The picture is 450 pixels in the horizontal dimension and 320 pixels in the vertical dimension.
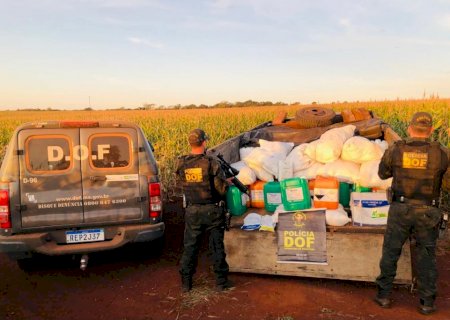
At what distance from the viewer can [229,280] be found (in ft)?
16.8

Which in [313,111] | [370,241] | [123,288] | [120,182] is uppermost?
[313,111]

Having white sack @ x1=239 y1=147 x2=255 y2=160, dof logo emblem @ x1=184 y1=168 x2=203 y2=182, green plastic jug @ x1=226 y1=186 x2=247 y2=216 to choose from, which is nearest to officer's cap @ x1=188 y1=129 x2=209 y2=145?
dof logo emblem @ x1=184 y1=168 x2=203 y2=182

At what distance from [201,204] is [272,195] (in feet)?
4.37

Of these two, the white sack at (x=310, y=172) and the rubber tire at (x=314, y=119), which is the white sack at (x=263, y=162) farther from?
the rubber tire at (x=314, y=119)

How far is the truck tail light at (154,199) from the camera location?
17.0 ft

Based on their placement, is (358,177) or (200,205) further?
(358,177)

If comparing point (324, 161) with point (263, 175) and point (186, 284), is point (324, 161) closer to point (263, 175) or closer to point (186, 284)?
point (263, 175)

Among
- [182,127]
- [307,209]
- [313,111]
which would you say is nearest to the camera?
[307,209]

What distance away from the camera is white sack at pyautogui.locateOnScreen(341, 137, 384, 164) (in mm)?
5758

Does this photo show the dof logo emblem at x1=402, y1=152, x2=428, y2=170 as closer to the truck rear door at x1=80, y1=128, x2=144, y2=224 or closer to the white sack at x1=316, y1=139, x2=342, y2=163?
the white sack at x1=316, y1=139, x2=342, y2=163

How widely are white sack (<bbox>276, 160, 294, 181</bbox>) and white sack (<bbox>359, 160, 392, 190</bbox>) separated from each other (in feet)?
3.21

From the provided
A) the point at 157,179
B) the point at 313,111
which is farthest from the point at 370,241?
the point at 313,111

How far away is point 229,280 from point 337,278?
1.30 meters

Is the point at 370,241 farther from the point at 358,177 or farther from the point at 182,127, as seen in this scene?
the point at 182,127
